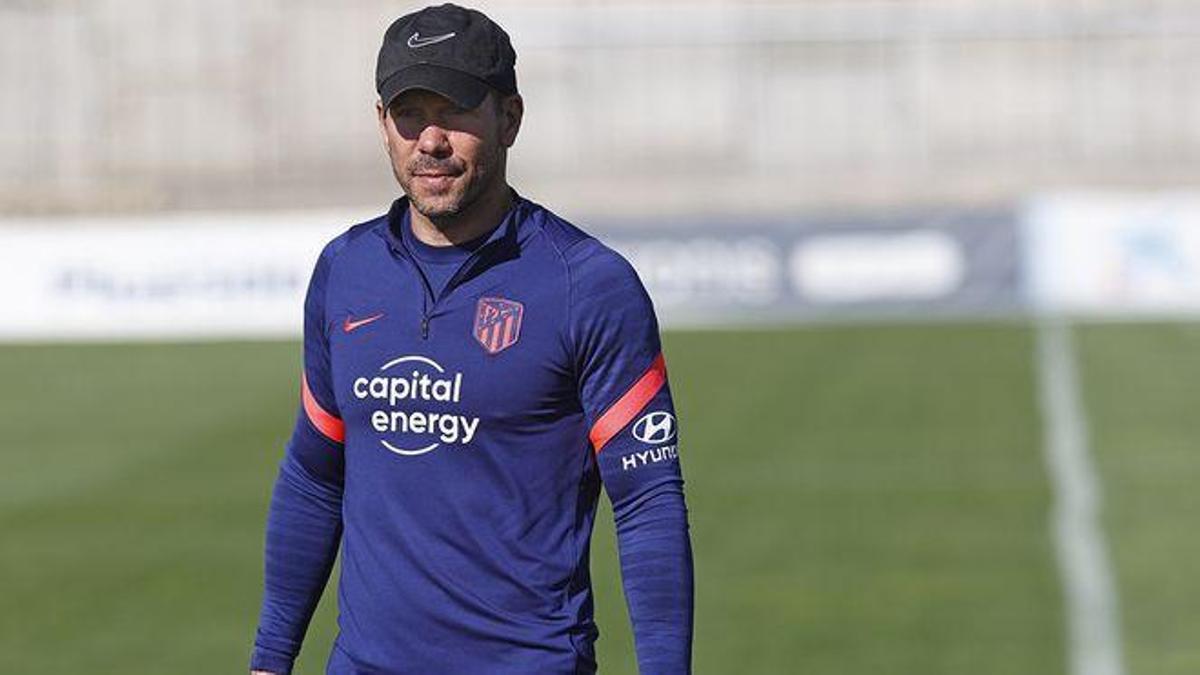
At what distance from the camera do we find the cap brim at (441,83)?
412 centimetres

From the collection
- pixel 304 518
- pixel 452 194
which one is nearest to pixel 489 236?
pixel 452 194

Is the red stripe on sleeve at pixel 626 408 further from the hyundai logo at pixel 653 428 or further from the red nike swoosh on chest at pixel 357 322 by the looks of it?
the red nike swoosh on chest at pixel 357 322

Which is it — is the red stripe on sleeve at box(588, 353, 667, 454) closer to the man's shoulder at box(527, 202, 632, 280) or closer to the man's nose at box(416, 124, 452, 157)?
the man's shoulder at box(527, 202, 632, 280)

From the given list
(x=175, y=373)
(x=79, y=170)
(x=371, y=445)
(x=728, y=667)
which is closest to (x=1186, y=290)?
(x=175, y=373)

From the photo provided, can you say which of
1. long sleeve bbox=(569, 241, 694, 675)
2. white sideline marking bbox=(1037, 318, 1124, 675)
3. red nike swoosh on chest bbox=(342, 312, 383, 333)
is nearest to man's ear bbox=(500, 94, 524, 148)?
long sleeve bbox=(569, 241, 694, 675)

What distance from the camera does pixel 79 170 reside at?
99.5ft

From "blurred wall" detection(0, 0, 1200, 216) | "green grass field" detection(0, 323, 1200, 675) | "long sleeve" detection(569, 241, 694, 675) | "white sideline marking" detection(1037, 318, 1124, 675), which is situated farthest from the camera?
"blurred wall" detection(0, 0, 1200, 216)

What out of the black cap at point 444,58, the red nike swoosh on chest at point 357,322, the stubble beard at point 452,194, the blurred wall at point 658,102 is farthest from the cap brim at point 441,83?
the blurred wall at point 658,102

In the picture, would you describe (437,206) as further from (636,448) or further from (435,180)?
(636,448)

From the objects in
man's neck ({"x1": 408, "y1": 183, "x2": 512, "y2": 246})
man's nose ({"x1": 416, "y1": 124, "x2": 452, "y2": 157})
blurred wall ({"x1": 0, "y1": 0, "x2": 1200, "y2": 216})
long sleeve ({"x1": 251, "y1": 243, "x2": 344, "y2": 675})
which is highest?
blurred wall ({"x1": 0, "y1": 0, "x2": 1200, "y2": 216})

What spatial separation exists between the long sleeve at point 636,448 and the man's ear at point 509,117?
258mm

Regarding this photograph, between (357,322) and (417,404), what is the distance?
21cm

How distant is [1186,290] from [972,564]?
10.6 m

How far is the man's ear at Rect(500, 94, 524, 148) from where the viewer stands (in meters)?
4.26
